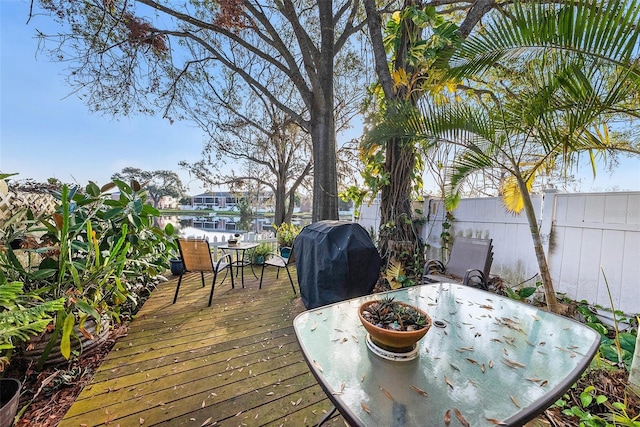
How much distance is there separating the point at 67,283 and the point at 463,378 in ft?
8.98

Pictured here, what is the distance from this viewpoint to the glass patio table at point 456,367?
858 mm

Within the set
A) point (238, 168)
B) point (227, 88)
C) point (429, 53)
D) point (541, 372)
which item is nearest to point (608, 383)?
point (541, 372)

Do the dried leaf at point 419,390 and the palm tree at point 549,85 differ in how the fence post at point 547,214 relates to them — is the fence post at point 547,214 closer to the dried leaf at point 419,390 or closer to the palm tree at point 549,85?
Answer: the palm tree at point 549,85

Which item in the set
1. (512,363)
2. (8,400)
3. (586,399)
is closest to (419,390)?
(512,363)

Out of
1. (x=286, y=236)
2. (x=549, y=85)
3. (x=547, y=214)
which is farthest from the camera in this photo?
(x=286, y=236)

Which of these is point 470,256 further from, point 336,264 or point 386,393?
point 386,393

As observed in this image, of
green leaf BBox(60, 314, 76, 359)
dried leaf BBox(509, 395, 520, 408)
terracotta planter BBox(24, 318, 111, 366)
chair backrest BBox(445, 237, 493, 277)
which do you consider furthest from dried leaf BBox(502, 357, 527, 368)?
terracotta planter BBox(24, 318, 111, 366)

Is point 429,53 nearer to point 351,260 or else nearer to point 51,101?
point 351,260

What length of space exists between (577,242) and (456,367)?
8.72 ft

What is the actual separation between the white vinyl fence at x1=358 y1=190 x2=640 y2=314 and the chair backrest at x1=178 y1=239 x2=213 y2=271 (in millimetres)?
3704

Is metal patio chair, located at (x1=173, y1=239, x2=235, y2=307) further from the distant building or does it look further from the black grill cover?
the distant building

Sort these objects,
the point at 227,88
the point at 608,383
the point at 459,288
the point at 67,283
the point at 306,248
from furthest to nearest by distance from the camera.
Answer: the point at 227,88 < the point at 306,248 < the point at 459,288 < the point at 67,283 < the point at 608,383

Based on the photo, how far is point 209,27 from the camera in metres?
4.47

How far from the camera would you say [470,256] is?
10.2 ft
